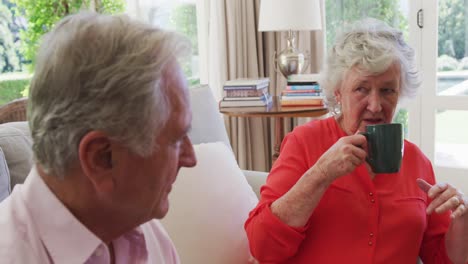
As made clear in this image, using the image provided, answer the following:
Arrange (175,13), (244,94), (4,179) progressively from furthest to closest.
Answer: (175,13), (244,94), (4,179)

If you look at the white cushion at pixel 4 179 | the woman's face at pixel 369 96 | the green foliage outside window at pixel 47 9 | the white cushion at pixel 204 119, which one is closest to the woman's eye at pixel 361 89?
the woman's face at pixel 369 96

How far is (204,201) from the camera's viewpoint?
1431 millimetres

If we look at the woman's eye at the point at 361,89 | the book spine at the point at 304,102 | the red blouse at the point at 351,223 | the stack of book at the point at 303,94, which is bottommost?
the red blouse at the point at 351,223

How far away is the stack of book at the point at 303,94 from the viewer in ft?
9.31

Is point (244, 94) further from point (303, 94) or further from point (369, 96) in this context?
point (369, 96)

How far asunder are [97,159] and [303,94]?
222 centimetres

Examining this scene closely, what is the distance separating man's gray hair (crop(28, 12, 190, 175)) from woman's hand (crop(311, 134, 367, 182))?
2.16 ft

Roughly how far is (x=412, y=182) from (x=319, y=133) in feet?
0.95

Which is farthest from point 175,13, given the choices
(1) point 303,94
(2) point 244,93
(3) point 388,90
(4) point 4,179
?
(4) point 4,179

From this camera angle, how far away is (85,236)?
0.75 metres

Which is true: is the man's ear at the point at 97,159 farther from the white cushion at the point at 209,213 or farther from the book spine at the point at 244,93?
the book spine at the point at 244,93

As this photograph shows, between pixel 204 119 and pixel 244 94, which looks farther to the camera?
pixel 244 94

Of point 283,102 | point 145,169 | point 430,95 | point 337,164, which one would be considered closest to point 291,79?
point 283,102

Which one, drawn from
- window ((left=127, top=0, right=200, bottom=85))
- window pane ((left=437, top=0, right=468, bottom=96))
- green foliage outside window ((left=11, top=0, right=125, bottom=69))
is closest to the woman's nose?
window pane ((left=437, top=0, right=468, bottom=96))
